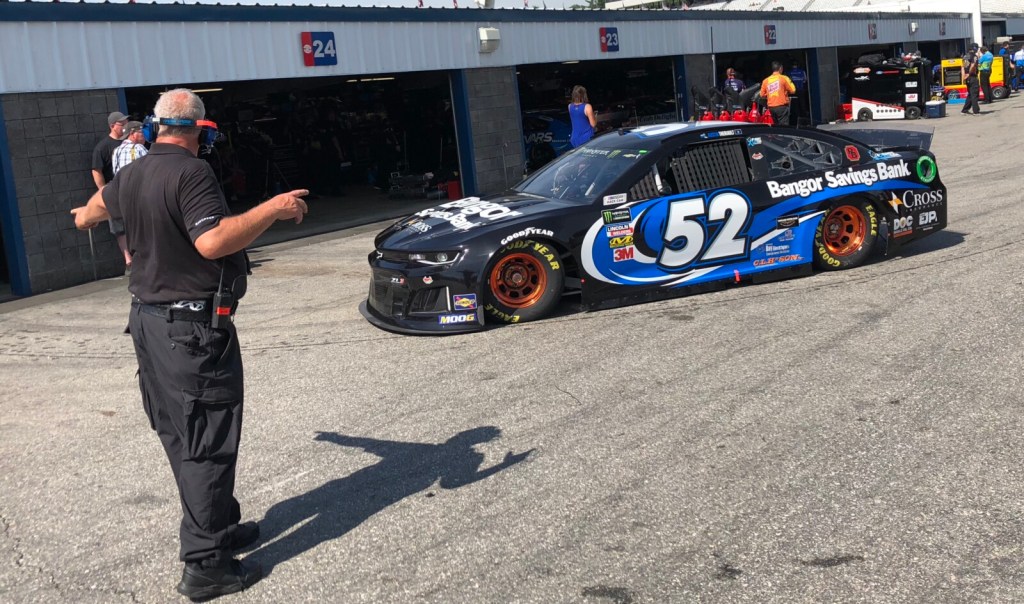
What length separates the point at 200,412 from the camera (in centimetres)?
366

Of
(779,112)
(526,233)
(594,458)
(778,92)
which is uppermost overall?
(778,92)

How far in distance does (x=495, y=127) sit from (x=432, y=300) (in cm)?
1094

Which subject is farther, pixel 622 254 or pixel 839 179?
pixel 839 179

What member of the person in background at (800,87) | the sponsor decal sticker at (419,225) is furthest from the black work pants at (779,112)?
the sponsor decal sticker at (419,225)

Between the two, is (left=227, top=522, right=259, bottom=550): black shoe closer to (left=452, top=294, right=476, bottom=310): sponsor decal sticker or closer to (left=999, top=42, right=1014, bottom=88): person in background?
(left=452, top=294, right=476, bottom=310): sponsor decal sticker

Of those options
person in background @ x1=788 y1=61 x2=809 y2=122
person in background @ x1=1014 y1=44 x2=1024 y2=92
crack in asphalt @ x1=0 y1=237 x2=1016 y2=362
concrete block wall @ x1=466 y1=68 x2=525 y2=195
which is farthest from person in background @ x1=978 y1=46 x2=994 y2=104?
crack in asphalt @ x1=0 y1=237 x2=1016 y2=362

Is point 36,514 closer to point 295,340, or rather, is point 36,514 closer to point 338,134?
point 295,340

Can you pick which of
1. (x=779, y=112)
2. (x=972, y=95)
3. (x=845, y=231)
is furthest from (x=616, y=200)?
(x=972, y=95)

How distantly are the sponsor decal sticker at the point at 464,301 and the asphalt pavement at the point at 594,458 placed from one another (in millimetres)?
254

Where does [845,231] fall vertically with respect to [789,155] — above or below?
below

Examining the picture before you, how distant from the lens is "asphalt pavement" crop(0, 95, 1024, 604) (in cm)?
363

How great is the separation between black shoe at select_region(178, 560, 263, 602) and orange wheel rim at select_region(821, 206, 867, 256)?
6301 mm

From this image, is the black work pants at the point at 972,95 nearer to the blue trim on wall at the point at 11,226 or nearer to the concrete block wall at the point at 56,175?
the concrete block wall at the point at 56,175

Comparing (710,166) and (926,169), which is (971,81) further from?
(710,166)
